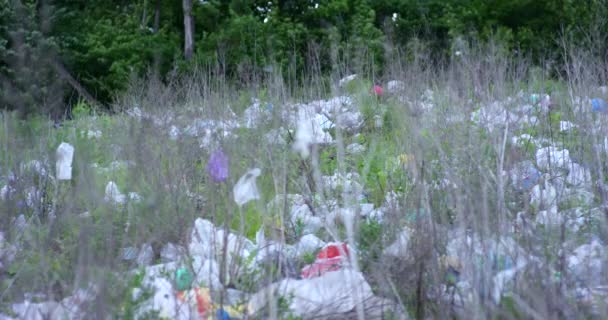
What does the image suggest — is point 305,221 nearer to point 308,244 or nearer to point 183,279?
point 308,244

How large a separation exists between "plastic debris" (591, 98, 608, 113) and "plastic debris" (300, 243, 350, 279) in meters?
1.95

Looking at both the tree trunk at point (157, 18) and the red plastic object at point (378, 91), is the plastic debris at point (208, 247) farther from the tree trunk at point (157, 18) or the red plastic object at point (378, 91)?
the tree trunk at point (157, 18)

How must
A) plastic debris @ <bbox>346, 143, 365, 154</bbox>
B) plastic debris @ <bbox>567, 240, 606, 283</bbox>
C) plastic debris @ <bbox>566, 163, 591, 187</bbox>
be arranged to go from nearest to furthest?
1. plastic debris @ <bbox>567, 240, 606, 283</bbox>
2. plastic debris @ <bbox>566, 163, 591, 187</bbox>
3. plastic debris @ <bbox>346, 143, 365, 154</bbox>

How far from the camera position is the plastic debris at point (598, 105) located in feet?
11.3

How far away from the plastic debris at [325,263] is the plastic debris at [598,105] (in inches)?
76.7

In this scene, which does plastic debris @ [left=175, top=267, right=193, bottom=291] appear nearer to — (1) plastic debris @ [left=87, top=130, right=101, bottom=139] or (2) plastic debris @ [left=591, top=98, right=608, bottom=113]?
(2) plastic debris @ [left=591, top=98, right=608, bottom=113]

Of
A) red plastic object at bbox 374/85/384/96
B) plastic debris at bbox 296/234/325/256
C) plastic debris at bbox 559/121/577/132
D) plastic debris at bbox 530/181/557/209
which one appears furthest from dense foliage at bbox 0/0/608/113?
plastic debris at bbox 296/234/325/256

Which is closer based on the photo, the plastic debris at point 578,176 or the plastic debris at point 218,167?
the plastic debris at point 218,167

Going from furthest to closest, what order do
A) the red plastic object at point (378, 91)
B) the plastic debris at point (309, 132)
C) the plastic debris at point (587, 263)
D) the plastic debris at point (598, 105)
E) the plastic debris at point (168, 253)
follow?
the red plastic object at point (378, 91)
the plastic debris at point (598, 105)
the plastic debris at point (168, 253)
the plastic debris at point (587, 263)
the plastic debris at point (309, 132)

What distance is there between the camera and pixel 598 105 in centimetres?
358

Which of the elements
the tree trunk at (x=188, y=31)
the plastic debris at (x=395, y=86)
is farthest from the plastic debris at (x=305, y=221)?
the tree trunk at (x=188, y=31)

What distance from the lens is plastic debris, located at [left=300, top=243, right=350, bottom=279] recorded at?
184cm

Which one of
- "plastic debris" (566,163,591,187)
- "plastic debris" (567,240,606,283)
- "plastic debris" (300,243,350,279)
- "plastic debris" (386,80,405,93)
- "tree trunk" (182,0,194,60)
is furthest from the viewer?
"tree trunk" (182,0,194,60)

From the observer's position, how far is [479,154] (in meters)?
2.13
